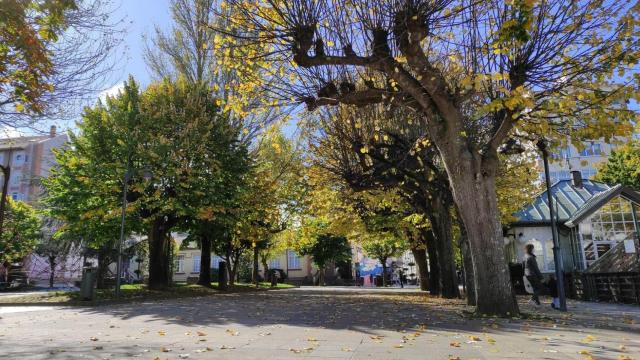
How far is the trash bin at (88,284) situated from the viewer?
15.7 meters

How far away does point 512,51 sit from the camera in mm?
9633

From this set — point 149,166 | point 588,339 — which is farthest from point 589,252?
point 149,166

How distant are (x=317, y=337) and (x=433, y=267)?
1696 cm

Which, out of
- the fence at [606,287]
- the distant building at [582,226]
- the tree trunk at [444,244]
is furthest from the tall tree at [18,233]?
the fence at [606,287]

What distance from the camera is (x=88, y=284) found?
1577 centimetres

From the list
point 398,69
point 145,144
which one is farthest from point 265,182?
point 398,69

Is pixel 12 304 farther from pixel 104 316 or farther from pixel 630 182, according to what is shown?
pixel 630 182

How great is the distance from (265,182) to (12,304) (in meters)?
12.2

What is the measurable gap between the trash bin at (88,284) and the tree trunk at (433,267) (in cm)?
A: 1449

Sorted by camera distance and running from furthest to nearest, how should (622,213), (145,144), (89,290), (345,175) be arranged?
(622,213), (145,144), (345,175), (89,290)

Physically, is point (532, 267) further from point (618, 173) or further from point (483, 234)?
point (618, 173)

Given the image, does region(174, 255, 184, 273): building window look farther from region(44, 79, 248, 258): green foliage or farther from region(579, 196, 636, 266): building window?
region(579, 196, 636, 266): building window

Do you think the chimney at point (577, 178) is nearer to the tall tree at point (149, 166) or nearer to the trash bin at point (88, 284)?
the tall tree at point (149, 166)

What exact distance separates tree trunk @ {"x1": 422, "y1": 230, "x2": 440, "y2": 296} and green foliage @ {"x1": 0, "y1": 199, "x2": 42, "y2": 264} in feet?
88.6
